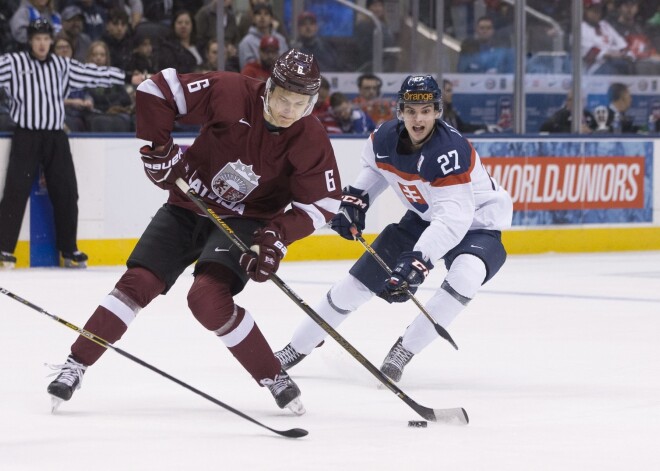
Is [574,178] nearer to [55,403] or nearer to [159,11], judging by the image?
[159,11]

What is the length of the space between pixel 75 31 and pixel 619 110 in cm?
428

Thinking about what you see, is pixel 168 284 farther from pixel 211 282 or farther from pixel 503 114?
pixel 503 114

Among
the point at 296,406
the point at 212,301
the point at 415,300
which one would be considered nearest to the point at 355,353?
the point at 296,406

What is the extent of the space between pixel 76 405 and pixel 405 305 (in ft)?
10.0

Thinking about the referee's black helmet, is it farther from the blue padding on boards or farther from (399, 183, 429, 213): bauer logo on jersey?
(399, 183, 429, 213): bauer logo on jersey

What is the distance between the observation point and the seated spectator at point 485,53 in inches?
392

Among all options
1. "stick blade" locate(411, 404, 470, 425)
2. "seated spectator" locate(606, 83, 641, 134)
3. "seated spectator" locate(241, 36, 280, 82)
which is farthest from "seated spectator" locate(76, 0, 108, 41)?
"stick blade" locate(411, 404, 470, 425)

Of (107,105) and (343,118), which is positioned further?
(343,118)

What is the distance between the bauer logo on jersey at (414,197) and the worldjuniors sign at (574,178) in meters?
4.84

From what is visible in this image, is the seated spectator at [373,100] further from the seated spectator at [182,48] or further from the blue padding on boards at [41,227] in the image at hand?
the blue padding on boards at [41,227]

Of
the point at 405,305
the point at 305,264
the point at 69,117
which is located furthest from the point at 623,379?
the point at 69,117

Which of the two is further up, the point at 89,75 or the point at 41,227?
the point at 89,75

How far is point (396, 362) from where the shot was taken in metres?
4.59

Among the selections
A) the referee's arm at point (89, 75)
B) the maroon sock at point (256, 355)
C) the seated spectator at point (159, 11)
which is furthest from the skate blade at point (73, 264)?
the maroon sock at point (256, 355)
